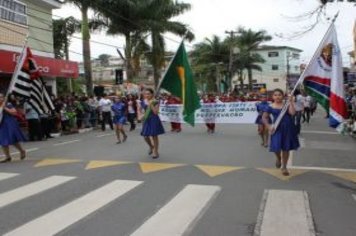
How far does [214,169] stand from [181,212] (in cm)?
409

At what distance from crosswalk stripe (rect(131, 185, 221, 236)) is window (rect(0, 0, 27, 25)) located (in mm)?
19697

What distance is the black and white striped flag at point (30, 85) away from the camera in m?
13.9

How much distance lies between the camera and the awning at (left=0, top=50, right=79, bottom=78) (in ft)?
75.8

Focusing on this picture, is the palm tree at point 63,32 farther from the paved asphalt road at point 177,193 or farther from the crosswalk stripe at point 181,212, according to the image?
the crosswalk stripe at point 181,212

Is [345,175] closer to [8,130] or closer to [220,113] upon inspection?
[8,130]

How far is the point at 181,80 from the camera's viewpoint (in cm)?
1334

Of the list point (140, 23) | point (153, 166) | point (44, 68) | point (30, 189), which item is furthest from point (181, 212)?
point (140, 23)

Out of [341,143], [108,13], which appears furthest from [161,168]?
[108,13]

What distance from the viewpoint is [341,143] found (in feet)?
60.0

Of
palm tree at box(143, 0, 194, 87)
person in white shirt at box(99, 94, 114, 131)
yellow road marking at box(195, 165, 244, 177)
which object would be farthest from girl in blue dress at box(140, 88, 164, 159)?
palm tree at box(143, 0, 194, 87)

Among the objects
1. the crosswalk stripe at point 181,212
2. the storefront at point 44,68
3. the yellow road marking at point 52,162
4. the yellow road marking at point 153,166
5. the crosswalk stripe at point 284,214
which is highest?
the storefront at point 44,68

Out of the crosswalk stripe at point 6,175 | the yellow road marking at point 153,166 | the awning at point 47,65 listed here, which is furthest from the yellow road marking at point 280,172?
the awning at point 47,65

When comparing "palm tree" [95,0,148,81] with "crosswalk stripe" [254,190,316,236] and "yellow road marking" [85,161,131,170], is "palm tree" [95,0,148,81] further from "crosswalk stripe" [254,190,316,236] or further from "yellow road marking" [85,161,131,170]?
"crosswalk stripe" [254,190,316,236]

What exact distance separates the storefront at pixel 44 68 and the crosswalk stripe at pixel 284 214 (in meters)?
16.5
